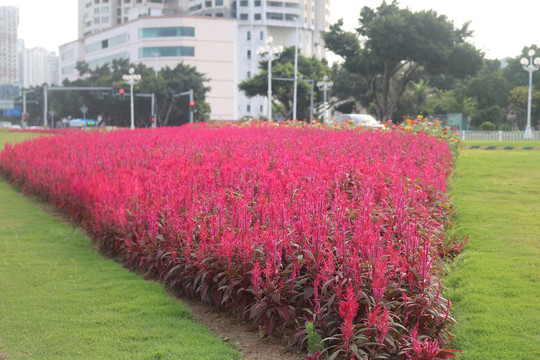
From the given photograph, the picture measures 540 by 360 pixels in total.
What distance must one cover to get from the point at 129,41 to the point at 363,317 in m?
87.4

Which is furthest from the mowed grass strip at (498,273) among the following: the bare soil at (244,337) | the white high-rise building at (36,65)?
the white high-rise building at (36,65)

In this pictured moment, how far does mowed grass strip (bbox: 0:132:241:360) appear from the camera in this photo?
4.11 metres

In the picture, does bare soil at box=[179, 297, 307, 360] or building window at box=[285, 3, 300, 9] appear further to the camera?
building window at box=[285, 3, 300, 9]

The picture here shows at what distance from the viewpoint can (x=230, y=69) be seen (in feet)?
276


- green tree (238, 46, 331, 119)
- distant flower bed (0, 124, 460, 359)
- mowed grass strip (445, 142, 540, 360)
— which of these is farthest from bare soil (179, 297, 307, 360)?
green tree (238, 46, 331, 119)

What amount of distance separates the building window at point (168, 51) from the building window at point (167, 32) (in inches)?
66.7

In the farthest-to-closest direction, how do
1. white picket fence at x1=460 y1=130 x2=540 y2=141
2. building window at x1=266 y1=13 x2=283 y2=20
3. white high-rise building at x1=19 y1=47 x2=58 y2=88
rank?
white high-rise building at x1=19 y1=47 x2=58 y2=88 → building window at x1=266 y1=13 x2=283 y2=20 → white picket fence at x1=460 y1=130 x2=540 y2=141

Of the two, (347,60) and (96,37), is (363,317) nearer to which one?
(347,60)

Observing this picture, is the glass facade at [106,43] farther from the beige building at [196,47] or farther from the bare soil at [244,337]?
the bare soil at [244,337]

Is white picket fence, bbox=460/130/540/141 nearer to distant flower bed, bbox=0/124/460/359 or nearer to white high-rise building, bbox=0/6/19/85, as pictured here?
distant flower bed, bbox=0/124/460/359

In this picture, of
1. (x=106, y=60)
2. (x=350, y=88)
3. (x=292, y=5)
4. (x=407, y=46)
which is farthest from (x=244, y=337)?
(x=106, y=60)

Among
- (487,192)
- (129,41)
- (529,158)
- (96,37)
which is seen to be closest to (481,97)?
(529,158)

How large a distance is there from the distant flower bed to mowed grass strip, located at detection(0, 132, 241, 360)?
0.28 metres

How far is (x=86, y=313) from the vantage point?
15.7 ft
